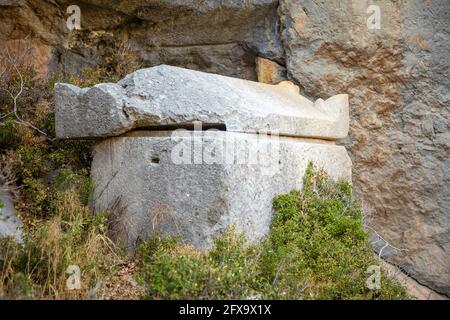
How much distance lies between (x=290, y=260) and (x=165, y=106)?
1.68 m

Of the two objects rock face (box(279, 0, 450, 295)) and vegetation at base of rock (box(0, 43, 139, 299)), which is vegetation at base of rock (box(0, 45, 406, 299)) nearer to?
vegetation at base of rock (box(0, 43, 139, 299))

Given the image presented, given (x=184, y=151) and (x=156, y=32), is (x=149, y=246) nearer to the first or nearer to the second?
(x=184, y=151)

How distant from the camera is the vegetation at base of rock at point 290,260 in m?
3.18

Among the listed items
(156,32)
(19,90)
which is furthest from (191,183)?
(156,32)

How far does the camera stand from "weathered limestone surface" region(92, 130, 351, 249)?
3.90 metres

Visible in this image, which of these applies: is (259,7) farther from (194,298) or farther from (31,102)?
(194,298)

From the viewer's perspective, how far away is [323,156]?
4.98 m

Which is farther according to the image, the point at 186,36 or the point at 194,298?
the point at 186,36

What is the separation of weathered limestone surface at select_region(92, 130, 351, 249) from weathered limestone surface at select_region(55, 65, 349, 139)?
13 cm

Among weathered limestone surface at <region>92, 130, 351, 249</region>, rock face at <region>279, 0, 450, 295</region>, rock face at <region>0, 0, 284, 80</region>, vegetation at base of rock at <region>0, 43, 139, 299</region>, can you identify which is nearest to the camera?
vegetation at base of rock at <region>0, 43, 139, 299</region>

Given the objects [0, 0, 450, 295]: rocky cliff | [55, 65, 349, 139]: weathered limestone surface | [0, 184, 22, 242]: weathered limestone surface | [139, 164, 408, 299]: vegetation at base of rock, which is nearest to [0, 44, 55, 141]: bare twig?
[0, 0, 450, 295]: rocky cliff

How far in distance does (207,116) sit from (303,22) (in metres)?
2.73

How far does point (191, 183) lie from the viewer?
13.0ft
